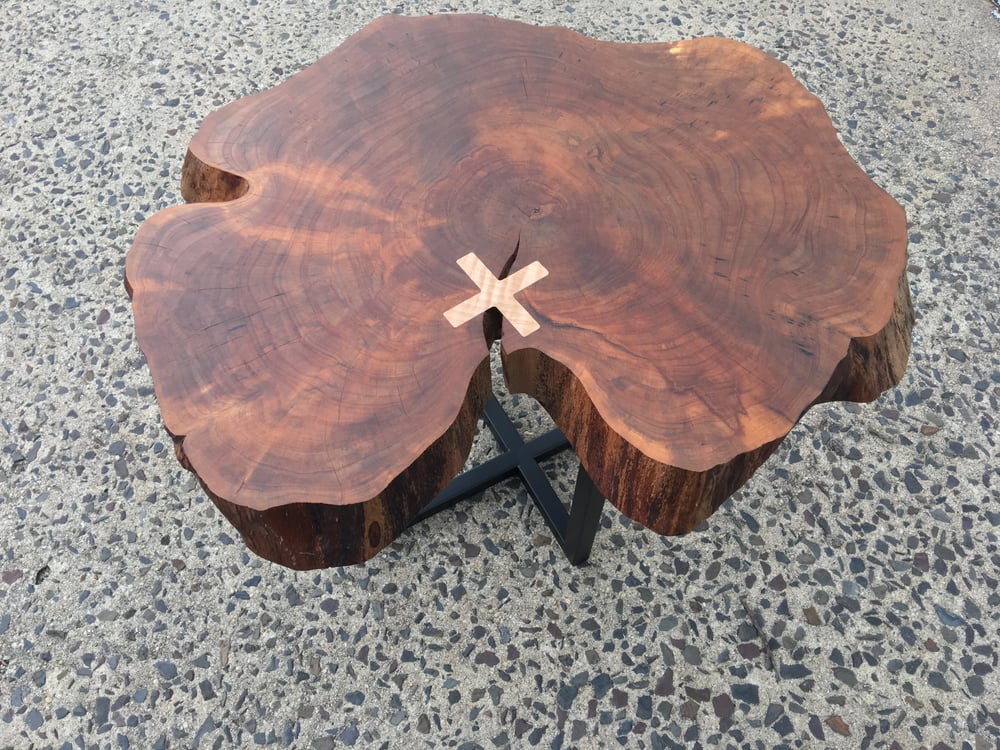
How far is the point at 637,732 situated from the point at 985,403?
1.05 m

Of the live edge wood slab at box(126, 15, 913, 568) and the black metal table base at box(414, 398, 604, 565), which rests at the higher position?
the live edge wood slab at box(126, 15, 913, 568)

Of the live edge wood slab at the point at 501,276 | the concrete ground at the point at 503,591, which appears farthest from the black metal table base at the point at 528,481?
the live edge wood slab at the point at 501,276

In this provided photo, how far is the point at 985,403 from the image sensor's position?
1817 millimetres

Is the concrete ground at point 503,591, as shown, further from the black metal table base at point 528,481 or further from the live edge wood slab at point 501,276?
the live edge wood slab at point 501,276

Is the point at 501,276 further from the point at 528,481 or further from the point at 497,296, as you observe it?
the point at 528,481

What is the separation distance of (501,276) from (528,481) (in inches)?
22.0

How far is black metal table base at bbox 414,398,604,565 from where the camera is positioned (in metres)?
1.53

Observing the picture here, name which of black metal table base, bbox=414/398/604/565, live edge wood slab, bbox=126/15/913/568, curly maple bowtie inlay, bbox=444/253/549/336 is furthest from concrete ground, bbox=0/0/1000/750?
curly maple bowtie inlay, bbox=444/253/549/336

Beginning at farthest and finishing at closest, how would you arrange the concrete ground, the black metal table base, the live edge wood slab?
the black metal table base → the concrete ground → the live edge wood slab

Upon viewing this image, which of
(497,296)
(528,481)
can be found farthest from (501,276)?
(528,481)

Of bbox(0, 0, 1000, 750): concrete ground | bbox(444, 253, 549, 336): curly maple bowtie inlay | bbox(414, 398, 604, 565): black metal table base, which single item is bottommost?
bbox(0, 0, 1000, 750): concrete ground

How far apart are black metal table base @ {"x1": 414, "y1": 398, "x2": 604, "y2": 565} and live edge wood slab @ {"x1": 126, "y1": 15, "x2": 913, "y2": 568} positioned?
0.44m

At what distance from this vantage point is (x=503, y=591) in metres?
1.57

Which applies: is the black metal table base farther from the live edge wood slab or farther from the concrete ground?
the live edge wood slab
